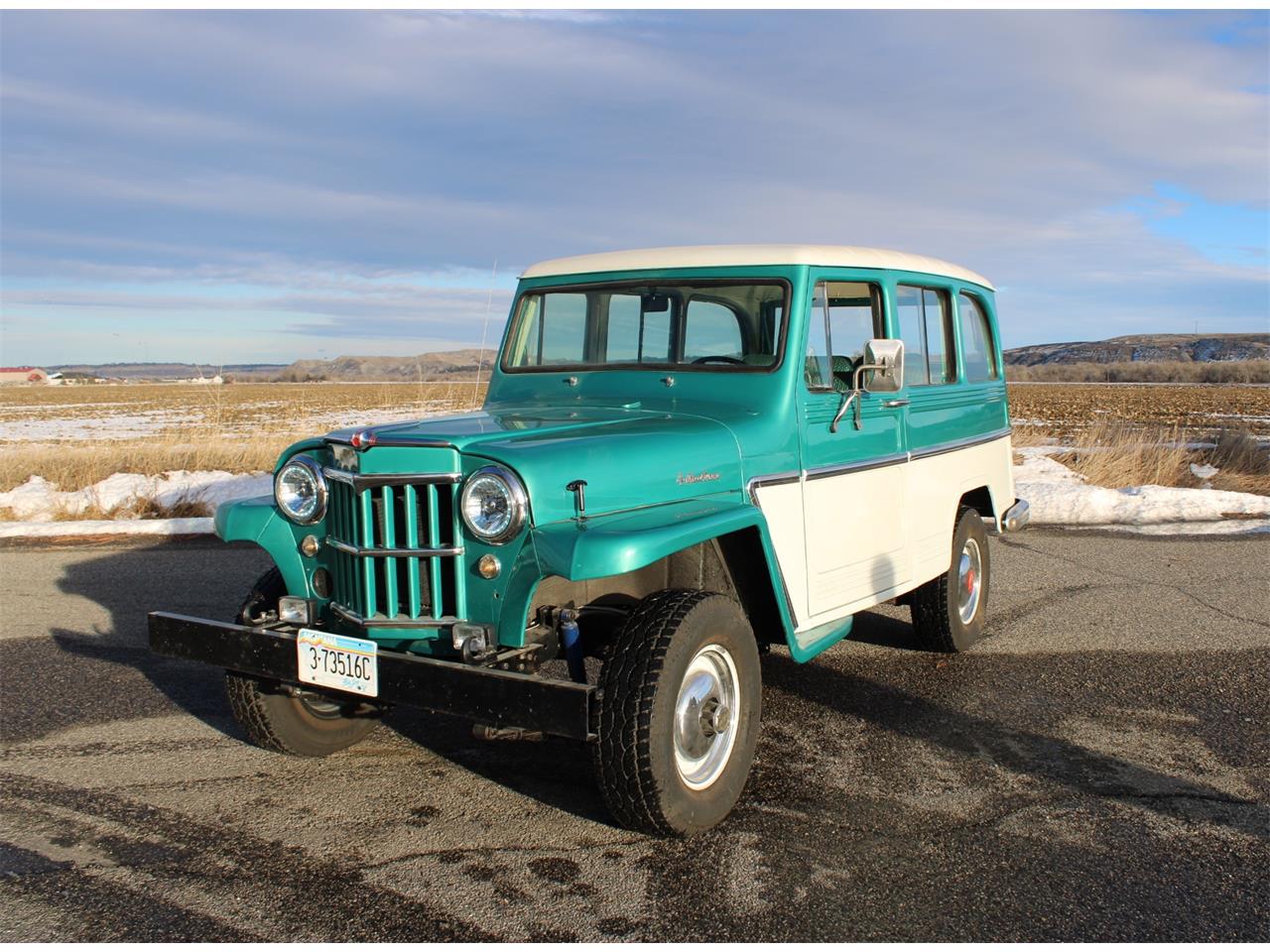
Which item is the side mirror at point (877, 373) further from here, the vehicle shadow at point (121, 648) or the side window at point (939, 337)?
the vehicle shadow at point (121, 648)

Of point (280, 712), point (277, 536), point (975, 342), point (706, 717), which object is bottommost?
point (280, 712)

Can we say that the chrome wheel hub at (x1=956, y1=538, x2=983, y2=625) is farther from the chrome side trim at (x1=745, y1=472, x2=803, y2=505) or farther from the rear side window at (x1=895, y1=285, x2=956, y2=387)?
the chrome side trim at (x1=745, y1=472, x2=803, y2=505)

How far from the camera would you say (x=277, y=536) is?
4.12 metres

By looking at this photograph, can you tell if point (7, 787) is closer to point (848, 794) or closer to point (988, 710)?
point (848, 794)

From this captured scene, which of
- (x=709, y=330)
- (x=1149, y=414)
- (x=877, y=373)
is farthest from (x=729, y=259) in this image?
(x=1149, y=414)

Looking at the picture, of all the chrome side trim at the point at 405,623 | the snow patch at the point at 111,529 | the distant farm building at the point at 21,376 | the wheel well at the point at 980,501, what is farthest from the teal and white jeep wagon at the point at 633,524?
the distant farm building at the point at 21,376

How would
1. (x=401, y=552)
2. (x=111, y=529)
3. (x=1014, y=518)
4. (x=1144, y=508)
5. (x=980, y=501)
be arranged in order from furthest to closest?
(x=1144, y=508) → (x=111, y=529) → (x=1014, y=518) → (x=980, y=501) → (x=401, y=552)

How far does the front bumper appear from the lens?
3189 mm

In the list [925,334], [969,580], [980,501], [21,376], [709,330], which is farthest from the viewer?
[21,376]

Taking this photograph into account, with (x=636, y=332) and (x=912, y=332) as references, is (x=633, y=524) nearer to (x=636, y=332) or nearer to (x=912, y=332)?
(x=636, y=332)

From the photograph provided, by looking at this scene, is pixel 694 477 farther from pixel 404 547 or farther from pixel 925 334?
pixel 925 334

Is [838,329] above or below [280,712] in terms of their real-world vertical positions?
above

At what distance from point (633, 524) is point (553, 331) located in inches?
78.8

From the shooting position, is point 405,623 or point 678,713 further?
point 405,623
